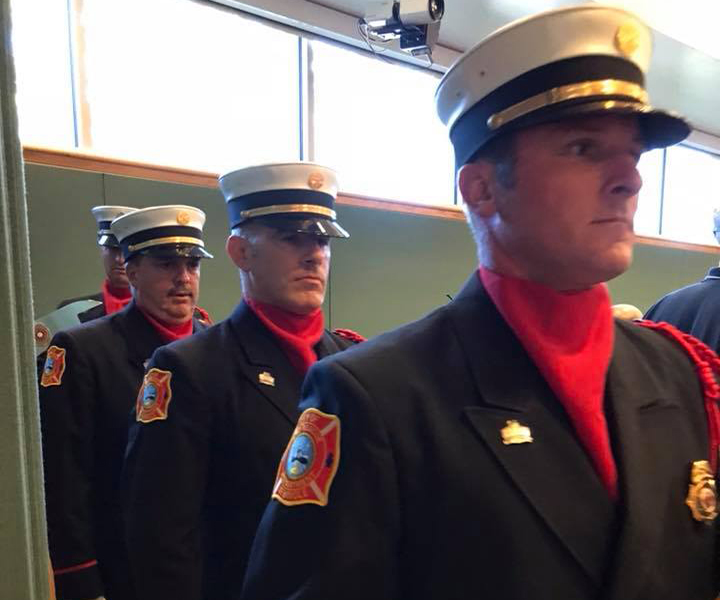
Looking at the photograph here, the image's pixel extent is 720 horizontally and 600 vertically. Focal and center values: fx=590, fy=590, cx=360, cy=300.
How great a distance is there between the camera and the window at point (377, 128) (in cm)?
439

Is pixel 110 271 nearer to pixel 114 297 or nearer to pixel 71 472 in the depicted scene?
pixel 114 297

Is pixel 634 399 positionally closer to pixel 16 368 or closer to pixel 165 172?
pixel 16 368

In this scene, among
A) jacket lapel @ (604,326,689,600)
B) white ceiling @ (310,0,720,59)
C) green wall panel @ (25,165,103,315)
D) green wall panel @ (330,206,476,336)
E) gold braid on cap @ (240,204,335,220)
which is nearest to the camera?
jacket lapel @ (604,326,689,600)

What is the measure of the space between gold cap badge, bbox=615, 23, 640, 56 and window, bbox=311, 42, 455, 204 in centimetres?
319

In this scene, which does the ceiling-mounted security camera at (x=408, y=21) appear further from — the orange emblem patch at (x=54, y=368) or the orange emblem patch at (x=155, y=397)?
the orange emblem patch at (x=155, y=397)

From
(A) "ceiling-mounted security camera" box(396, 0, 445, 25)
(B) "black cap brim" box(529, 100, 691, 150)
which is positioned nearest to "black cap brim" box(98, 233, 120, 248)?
(A) "ceiling-mounted security camera" box(396, 0, 445, 25)

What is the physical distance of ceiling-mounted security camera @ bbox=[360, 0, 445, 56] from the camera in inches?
134

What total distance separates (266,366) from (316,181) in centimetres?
62

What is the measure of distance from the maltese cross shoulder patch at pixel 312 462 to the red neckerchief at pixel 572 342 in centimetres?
31

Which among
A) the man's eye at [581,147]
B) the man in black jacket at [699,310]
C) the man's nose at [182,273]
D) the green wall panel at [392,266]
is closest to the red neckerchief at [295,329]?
the man's nose at [182,273]

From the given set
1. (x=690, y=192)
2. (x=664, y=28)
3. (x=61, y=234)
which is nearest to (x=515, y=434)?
(x=61, y=234)

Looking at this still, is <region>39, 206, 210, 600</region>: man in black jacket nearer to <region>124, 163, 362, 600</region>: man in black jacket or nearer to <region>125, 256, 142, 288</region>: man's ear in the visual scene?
<region>125, 256, 142, 288</region>: man's ear

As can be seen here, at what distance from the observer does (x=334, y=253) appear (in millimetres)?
3896

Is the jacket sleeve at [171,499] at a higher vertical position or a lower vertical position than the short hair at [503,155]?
lower
